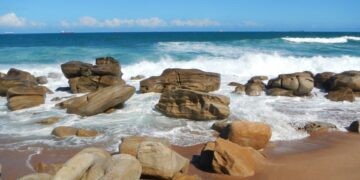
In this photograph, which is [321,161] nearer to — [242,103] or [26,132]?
[242,103]

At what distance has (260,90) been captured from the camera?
15.1 m

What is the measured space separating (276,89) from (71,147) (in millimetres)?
8324

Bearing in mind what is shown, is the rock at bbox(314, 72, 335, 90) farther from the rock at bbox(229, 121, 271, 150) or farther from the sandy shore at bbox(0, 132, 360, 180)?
the rock at bbox(229, 121, 271, 150)

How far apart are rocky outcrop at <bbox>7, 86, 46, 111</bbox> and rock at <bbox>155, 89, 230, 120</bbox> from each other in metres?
4.23

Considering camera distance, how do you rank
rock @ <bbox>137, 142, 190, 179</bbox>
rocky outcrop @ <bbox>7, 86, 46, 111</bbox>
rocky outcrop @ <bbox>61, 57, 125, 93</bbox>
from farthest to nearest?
rocky outcrop @ <bbox>61, 57, 125, 93</bbox> < rocky outcrop @ <bbox>7, 86, 46, 111</bbox> < rock @ <bbox>137, 142, 190, 179</bbox>

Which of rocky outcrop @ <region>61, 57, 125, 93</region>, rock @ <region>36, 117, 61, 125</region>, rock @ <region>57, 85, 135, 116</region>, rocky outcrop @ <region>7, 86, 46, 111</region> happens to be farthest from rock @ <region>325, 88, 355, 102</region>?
rocky outcrop @ <region>7, 86, 46, 111</region>

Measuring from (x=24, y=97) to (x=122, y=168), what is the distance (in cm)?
823

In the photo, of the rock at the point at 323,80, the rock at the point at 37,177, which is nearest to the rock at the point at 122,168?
the rock at the point at 37,177

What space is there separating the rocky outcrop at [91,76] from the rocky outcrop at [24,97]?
2.18m

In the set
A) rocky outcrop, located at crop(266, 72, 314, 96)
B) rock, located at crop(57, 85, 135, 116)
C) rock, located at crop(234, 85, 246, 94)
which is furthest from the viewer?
rock, located at crop(234, 85, 246, 94)

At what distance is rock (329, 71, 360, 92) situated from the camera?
14.6m

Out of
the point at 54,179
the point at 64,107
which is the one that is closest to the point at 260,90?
the point at 64,107

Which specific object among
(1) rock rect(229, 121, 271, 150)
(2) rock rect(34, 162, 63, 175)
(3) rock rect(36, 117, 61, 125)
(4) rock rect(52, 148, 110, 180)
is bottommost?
(3) rock rect(36, 117, 61, 125)

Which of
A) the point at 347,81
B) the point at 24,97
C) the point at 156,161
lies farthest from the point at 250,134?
the point at 347,81
